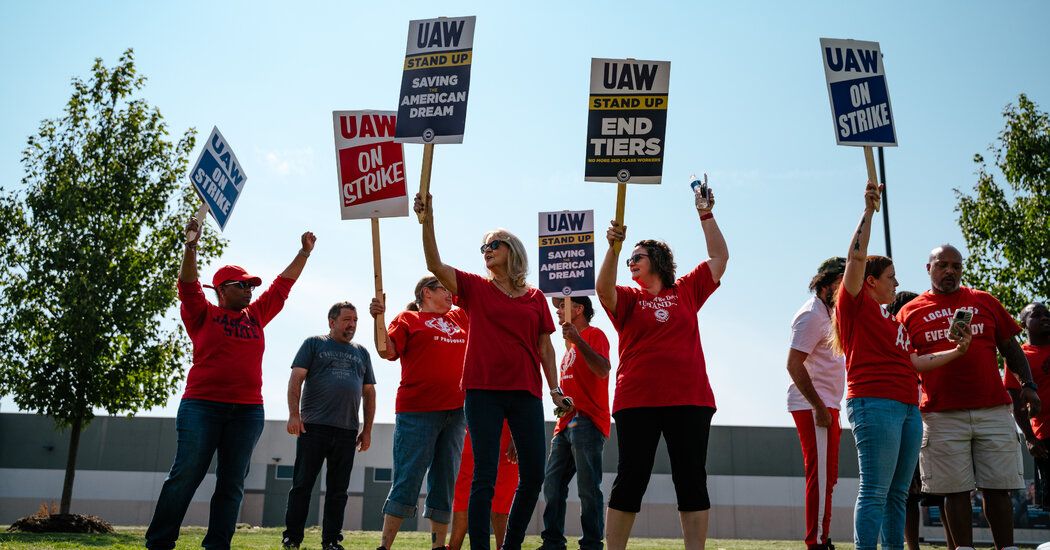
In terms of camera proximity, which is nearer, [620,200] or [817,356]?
[620,200]

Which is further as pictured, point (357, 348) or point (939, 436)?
point (357, 348)

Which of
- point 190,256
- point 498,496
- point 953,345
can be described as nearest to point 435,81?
point 190,256

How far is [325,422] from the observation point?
339 inches

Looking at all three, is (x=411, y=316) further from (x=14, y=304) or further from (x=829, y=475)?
(x=14, y=304)

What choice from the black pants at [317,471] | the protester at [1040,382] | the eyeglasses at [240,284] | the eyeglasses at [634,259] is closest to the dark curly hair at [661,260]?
the eyeglasses at [634,259]

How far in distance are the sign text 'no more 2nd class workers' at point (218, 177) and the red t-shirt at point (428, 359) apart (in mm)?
1681

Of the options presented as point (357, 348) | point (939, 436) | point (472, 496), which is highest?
point (357, 348)

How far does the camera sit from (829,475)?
7.27 meters

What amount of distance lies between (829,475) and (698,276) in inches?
84.7

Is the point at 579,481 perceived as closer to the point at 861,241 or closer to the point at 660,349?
the point at 660,349

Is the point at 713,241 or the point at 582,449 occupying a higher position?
the point at 713,241

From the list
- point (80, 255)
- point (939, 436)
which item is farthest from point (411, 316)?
point (80, 255)

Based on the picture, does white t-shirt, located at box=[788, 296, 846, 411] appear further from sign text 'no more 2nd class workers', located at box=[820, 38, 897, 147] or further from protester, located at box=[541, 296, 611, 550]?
protester, located at box=[541, 296, 611, 550]

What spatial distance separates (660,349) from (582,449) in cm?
171
